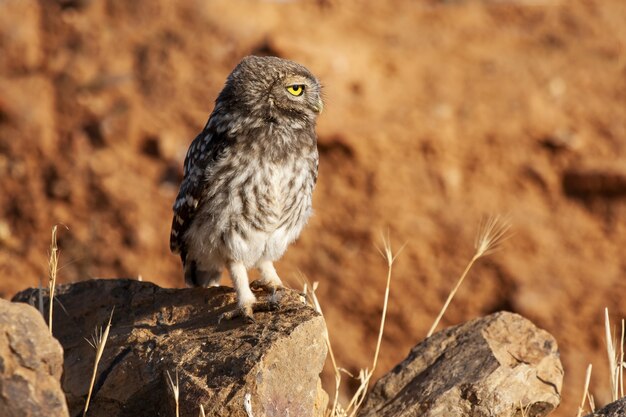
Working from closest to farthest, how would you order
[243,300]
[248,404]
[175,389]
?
1. [175,389]
2. [248,404]
3. [243,300]

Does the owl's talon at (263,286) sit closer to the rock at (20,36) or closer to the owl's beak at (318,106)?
the owl's beak at (318,106)

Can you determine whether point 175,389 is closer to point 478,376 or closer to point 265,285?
point 478,376

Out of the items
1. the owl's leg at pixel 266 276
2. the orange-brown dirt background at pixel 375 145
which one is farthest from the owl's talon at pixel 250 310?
the orange-brown dirt background at pixel 375 145

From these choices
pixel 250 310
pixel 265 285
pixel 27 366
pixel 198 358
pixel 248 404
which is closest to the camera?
pixel 27 366

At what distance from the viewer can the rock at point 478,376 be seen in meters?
5.34

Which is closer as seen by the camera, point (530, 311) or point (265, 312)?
point (265, 312)

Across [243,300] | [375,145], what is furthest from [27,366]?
[375,145]

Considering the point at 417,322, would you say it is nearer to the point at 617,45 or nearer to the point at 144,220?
the point at 144,220

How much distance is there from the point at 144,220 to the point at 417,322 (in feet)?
11.8

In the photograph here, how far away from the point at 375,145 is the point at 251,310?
6.88 metres

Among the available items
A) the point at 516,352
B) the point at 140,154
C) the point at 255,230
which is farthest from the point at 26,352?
the point at 140,154

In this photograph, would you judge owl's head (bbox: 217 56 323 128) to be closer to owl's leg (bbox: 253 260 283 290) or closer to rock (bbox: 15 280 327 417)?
owl's leg (bbox: 253 260 283 290)

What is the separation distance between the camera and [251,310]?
5664mm

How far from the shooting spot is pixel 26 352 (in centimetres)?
415
